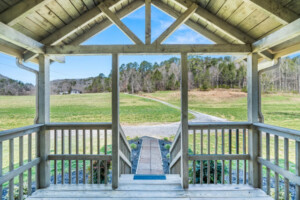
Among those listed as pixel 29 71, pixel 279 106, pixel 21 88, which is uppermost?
pixel 29 71

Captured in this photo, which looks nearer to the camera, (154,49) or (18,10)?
(18,10)

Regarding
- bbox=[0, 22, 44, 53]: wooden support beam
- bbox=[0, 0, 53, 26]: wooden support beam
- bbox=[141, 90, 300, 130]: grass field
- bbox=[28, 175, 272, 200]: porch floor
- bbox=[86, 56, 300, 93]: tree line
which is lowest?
bbox=[28, 175, 272, 200]: porch floor

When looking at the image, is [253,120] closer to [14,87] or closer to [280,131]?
[280,131]

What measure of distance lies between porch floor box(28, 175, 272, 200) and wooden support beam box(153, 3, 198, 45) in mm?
2136

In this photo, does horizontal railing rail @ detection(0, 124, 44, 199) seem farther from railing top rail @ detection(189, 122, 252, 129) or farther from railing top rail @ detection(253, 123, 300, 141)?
railing top rail @ detection(253, 123, 300, 141)

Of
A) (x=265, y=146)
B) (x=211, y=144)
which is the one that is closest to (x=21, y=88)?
(x=211, y=144)

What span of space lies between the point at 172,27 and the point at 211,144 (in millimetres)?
2006

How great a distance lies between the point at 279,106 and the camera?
96.3 inches

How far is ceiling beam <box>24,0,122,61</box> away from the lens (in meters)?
2.36

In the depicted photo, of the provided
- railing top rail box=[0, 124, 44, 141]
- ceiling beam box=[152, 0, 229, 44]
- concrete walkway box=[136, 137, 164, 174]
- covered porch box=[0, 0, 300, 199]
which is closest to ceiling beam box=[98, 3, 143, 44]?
covered porch box=[0, 0, 300, 199]

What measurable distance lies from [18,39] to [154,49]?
1.72m

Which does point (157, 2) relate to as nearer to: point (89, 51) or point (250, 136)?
point (89, 51)

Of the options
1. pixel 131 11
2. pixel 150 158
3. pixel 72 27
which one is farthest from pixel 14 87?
pixel 150 158

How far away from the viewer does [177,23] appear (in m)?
2.38
